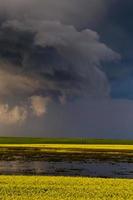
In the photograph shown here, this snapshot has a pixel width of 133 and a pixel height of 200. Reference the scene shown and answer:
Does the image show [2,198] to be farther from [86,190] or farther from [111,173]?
[111,173]

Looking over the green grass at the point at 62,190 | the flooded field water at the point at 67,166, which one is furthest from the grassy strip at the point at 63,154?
the green grass at the point at 62,190

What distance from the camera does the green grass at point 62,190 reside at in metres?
24.7

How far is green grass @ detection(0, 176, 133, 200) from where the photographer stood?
81.1 ft

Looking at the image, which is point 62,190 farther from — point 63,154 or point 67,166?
point 63,154

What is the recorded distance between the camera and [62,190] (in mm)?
27656

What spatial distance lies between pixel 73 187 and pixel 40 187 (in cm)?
223

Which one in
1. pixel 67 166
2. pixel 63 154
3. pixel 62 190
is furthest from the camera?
pixel 63 154

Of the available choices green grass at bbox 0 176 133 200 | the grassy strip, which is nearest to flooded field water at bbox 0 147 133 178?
the grassy strip

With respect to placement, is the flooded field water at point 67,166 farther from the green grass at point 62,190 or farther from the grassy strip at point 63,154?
the green grass at point 62,190

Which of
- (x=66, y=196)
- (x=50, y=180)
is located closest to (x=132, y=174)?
(x=50, y=180)

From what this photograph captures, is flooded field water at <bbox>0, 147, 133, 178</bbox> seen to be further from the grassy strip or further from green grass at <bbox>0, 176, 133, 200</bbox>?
green grass at <bbox>0, 176, 133, 200</bbox>

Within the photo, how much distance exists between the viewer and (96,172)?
164ft

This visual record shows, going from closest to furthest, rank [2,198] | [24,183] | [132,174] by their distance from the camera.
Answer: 1. [2,198]
2. [24,183]
3. [132,174]

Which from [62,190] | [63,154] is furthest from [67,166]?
[62,190]
